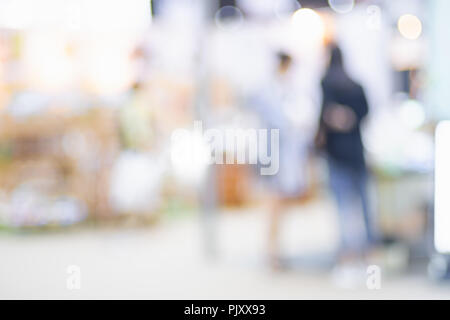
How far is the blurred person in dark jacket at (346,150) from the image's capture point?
228 centimetres

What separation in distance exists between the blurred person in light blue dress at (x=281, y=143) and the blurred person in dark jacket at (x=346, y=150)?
0.18 m

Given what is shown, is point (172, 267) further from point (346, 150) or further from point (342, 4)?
point (342, 4)

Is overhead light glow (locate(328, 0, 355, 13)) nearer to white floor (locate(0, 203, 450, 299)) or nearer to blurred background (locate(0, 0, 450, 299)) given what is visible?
blurred background (locate(0, 0, 450, 299))

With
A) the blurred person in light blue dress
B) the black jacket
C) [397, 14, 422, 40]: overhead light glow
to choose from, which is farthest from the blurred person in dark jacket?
[397, 14, 422, 40]: overhead light glow

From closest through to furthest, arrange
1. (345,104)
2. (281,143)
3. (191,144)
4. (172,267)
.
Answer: (191,144) → (345,104) → (281,143) → (172,267)

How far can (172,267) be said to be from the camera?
261 cm

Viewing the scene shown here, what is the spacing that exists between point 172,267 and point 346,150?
1053 mm

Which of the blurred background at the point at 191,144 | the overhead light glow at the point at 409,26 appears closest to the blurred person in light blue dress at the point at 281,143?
the blurred background at the point at 191,144

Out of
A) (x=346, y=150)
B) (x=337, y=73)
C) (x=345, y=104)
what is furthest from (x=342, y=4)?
(x=346, y=150)

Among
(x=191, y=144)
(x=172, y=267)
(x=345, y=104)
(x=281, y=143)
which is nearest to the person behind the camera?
(x=191, y=144)

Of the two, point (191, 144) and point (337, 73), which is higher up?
point (337, 73)

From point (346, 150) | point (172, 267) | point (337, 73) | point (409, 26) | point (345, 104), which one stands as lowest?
point (172, 267)

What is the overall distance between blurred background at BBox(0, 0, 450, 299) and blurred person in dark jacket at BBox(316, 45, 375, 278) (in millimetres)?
69

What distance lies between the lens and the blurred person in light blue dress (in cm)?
241
